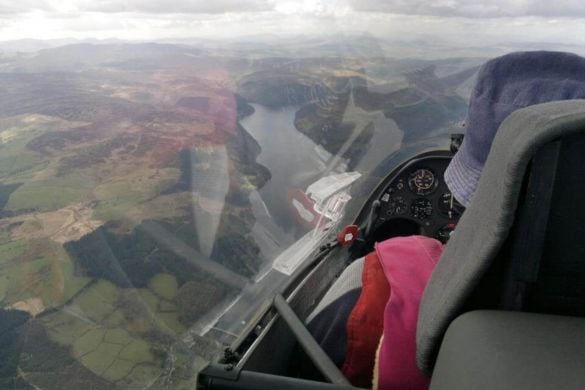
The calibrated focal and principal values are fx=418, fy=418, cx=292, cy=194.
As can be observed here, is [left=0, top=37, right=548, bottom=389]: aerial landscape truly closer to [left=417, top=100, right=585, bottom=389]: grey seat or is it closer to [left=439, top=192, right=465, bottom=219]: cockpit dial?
[left=439, top=192, right=465, bottom=219]: cockpit dial

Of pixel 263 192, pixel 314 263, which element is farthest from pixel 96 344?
pixel 314 263

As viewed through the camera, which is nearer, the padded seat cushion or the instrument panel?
the padded seat cushion

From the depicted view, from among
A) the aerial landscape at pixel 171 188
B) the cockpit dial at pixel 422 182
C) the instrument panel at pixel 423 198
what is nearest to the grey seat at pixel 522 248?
the aerial landscape at pixel 171 188

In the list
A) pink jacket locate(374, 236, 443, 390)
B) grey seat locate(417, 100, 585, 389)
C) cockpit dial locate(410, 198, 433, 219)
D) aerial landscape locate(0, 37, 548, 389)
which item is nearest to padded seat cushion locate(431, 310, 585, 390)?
grey seat locate(417, 100, 585, 389)

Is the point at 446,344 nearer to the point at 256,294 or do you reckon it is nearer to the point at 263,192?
the point at 256,294

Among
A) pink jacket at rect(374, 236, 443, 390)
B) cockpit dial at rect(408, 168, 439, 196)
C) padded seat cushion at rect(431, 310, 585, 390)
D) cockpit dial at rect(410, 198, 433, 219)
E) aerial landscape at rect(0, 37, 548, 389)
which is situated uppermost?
padded seat cushion at rect(431, 310, 585, 390)

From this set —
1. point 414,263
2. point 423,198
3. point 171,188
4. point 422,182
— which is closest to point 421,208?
point 423,198
